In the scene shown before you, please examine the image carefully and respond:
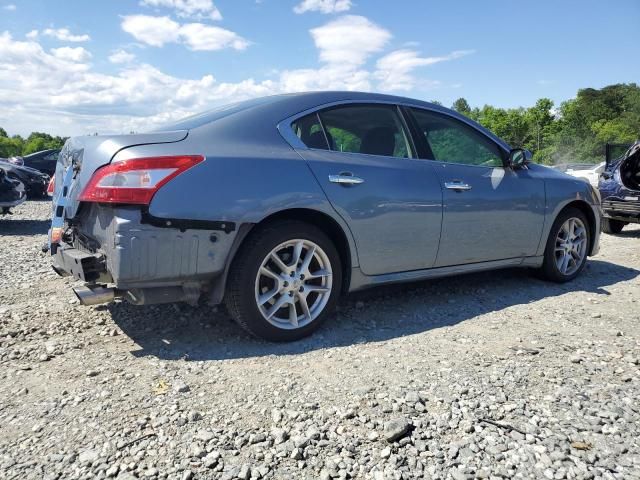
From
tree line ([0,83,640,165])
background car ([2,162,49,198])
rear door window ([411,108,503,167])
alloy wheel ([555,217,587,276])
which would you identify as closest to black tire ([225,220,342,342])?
rear door window ([411,108,503,167])

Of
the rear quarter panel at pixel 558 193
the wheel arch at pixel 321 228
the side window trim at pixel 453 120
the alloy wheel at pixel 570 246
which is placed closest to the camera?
the wheel arch at pixel 321 228

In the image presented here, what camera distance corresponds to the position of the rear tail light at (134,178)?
2695mm

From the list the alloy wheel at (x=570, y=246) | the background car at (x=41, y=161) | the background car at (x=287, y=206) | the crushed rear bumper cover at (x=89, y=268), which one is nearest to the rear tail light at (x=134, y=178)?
the background car at (x=287, y=206)

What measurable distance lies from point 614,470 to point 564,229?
11.0 ft

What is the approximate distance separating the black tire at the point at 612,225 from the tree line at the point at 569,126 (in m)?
29.5

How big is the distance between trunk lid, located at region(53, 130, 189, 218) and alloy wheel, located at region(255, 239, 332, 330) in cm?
93

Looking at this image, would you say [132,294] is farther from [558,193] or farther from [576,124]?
[576,124]

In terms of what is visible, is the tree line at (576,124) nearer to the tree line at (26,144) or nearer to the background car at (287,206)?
the background car at (287,206)

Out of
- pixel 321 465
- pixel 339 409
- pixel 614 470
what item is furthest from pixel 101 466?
pixel 614 470

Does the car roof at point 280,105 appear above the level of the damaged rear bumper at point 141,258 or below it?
above

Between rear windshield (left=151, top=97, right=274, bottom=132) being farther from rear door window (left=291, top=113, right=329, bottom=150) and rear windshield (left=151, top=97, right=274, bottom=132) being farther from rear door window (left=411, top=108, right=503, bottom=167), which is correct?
rear door window (left=411, top=108, right=503, bottom=167)

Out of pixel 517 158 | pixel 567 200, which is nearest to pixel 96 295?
pixel 517 158

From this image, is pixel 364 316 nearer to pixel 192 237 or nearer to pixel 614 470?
pixel 192 237

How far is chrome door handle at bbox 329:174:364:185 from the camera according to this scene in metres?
3.31
